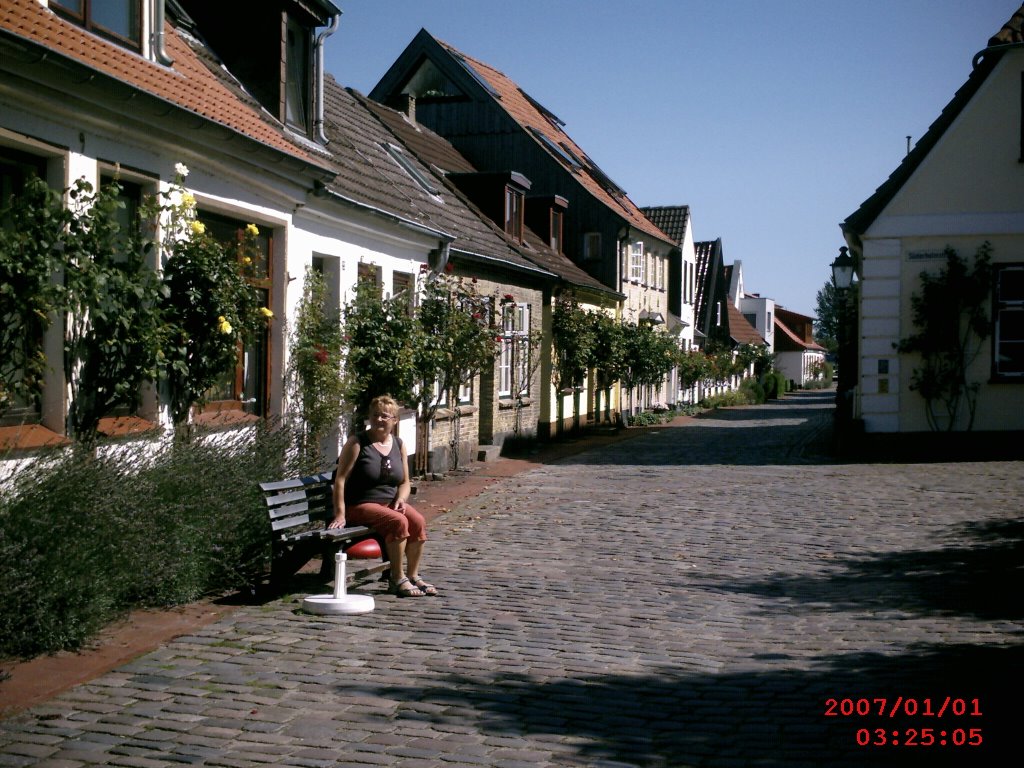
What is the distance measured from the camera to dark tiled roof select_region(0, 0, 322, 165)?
791cm

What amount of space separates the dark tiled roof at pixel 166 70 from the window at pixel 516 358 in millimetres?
9275

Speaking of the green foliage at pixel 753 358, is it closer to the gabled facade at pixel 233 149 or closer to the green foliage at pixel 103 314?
the gabled facade at pixel 233 149

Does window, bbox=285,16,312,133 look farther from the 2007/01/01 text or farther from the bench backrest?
the 2007/01/01 text

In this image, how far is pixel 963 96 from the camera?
62.7ft

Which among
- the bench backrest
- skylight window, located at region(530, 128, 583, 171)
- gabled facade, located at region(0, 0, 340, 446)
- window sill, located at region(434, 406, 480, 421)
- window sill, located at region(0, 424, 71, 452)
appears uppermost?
skylight window, located at region(530, 128, 583, 171)

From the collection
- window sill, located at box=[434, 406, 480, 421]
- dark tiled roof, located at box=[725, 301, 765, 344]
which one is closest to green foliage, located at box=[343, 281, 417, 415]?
window sill, located at box=[434, 406, 480, 421]

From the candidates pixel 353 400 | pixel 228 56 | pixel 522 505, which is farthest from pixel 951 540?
pixel 228 56

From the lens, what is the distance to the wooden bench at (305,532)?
321 inches

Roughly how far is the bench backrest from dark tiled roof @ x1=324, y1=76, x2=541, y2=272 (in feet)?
16.4

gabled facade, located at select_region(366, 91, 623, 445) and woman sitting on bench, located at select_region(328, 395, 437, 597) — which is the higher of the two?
gabled facade, located at select_region(366, 91, 623, 445)

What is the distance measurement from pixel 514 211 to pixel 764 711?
68.0 feet

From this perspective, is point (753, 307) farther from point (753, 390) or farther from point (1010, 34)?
point (1010, 34)

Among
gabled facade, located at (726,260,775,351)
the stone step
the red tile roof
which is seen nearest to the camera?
the stone step

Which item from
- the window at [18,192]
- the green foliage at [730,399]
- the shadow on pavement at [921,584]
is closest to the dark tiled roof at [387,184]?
the window at [18,192]
